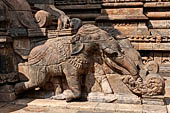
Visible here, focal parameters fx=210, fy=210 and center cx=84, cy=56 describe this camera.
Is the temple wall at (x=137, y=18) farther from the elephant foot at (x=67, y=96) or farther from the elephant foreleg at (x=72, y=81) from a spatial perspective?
the elephant foot at (x=67, y=96)

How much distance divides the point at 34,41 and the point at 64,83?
4.42 ft

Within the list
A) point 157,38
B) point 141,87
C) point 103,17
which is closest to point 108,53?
point 141,87

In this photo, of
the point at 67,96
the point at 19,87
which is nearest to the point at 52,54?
the point at 67,96

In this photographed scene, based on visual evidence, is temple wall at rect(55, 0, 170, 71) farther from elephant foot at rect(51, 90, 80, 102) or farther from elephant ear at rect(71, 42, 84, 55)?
elephant foot at rect(51, 90, 80, 102)

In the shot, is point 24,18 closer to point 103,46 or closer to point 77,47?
point 77,47

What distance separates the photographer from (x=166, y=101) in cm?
517

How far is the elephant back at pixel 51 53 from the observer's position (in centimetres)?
500

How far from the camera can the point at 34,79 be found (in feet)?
17.1

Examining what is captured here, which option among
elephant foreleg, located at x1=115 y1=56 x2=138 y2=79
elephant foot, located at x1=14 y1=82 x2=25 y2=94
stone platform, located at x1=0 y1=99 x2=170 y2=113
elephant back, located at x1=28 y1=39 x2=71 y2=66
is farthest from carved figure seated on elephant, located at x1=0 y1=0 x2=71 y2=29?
stone platform, located at x1=0 y1=99 x2=170 y2=113

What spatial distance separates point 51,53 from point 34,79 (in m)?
0.79

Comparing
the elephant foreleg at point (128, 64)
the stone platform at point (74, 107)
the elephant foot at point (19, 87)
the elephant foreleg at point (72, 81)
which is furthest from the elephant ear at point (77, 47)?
the elephant foot at point (19, 87)

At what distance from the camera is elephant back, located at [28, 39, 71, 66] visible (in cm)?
500

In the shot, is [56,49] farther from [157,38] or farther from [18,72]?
[157,38]

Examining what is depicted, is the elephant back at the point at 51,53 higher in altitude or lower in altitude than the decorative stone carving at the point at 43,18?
lower
